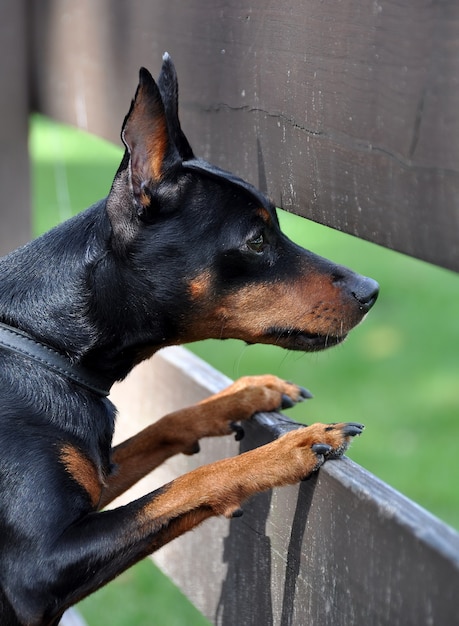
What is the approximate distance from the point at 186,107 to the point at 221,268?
0.58 m

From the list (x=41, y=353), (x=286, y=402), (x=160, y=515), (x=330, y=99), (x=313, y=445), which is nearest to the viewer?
(x=330, y=99)

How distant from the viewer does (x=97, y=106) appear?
12.3 ft

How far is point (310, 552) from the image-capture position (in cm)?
214

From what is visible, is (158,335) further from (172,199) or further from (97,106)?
(97,106)

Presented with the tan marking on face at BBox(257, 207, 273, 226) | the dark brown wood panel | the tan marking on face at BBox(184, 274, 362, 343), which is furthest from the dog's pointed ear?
the tan marking on face at BBox(184, 274, 362, 343)

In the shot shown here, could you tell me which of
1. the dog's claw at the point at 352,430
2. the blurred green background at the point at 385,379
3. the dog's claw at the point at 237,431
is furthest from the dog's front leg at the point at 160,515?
the blurred green background at the point at 385,379

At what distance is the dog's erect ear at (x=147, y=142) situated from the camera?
246 centimetres

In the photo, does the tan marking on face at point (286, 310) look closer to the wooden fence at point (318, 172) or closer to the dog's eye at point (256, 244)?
the dog's eye at point (256, 244)

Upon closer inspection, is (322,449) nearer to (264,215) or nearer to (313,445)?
(313,445)

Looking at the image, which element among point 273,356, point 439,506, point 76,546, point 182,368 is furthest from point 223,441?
point 273,356

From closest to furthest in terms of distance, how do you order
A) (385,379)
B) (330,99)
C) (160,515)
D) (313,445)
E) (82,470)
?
(330,99)
(313,445)
(160,515)
(82,470)
(385,379)

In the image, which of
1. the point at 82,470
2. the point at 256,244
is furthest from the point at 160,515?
the point at 256,244

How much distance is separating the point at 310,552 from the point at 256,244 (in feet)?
3.16

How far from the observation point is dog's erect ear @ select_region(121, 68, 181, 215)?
246cm
